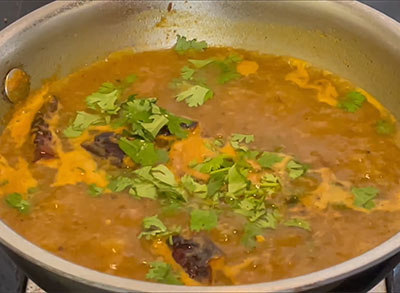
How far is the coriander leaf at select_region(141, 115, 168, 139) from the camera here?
1.40 m

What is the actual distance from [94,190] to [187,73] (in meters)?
0.46

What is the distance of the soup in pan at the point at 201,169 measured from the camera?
1.18m

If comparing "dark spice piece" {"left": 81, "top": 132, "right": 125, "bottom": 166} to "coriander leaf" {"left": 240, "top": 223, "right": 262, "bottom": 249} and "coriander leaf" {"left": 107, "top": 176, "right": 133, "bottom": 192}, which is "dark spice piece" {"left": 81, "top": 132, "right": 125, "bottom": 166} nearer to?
"coriander leaf" {"left": 107, "top": 176, "right": 133, "bottom": 192}

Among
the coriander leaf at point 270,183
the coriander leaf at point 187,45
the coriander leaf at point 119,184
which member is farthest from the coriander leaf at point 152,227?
the coriander leaf at point 187,45

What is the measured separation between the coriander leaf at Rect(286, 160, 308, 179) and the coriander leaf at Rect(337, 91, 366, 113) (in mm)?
255

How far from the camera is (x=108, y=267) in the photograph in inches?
44.8

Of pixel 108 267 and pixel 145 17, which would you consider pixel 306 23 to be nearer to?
pixel 145 17

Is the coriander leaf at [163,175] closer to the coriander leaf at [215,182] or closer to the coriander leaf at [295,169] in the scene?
the coriander leaf at [215,182]

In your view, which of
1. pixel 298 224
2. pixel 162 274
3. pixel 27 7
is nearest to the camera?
pixel 162 274

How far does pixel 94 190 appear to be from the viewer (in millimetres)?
1290

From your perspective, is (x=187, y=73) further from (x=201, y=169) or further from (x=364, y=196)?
(x=364, y=196)

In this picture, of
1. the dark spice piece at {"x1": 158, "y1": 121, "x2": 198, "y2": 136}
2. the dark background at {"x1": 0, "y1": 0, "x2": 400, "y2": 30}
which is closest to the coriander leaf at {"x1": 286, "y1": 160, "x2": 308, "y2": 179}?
the dark spice piece at {"x1": 158, "y1": 121, "x2": 198, "y2": 136}

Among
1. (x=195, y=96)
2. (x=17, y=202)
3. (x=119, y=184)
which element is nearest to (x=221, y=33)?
(x=195, y=96)

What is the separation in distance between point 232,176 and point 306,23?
0.58 meters
